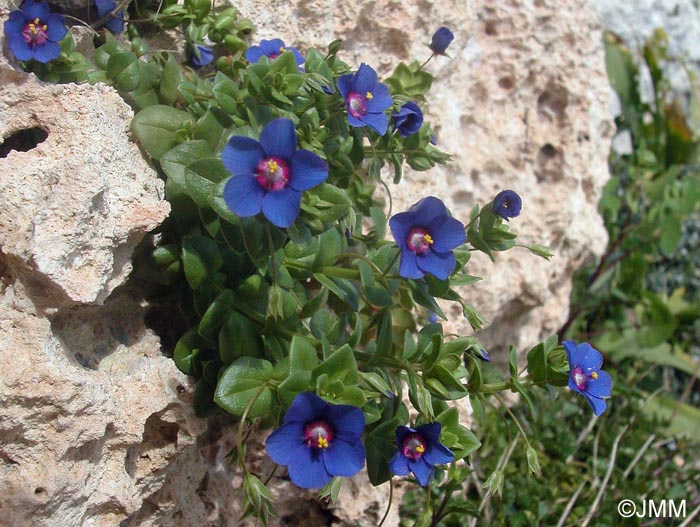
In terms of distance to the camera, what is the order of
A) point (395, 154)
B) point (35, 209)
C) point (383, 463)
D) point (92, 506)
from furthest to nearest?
point (395, 154), point (383, 463), point (92, 506), point (35, 209)

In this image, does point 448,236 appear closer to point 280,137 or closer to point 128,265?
point 280,137

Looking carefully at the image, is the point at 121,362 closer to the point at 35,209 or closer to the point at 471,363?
the point at 35,209

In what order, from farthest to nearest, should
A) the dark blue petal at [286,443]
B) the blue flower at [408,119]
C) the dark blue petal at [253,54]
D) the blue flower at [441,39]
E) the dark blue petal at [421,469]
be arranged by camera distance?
1. the blue flower at [441,39]
2. the dark blue petal at [253,54]
3. the blue flower at [408,119]
4. the dark blue petal at [421,469]
5. the dark blue petal at [286,443]

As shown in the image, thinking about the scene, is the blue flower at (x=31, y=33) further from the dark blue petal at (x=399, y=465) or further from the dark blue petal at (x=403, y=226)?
the dark blue petal at (x=399, y=465)

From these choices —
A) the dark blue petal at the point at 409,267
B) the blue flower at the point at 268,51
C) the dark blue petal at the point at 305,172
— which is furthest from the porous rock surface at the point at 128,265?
the dark blue petal at the point at 409,267

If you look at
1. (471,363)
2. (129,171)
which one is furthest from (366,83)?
(471,363)

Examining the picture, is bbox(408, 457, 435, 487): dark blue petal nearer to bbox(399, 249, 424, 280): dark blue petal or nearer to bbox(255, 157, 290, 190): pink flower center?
bbox(399, 249, 424, 280): dark blue petal
